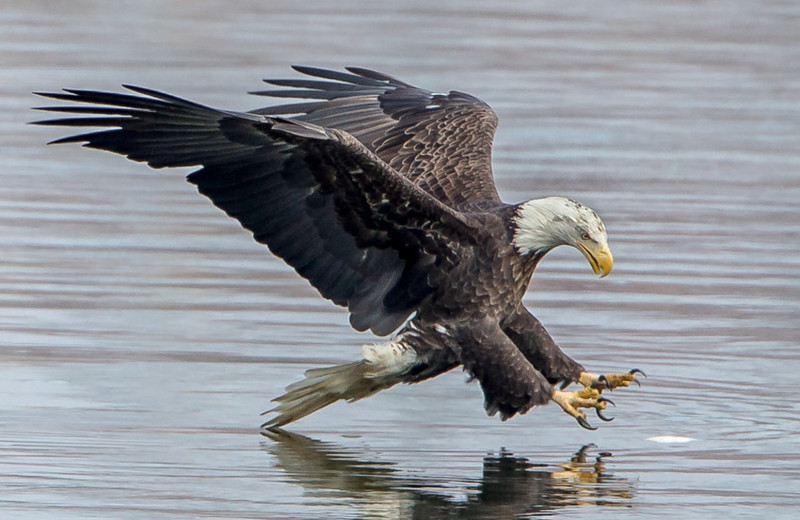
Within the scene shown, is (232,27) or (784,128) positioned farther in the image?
(232,27)

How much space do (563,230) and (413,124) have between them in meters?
1.49

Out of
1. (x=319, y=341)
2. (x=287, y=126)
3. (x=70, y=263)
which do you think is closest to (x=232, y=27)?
(x=70, y=263)

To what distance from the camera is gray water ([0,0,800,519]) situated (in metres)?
5.88

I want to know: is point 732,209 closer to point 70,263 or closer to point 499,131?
point 499,131

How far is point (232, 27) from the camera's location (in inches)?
716

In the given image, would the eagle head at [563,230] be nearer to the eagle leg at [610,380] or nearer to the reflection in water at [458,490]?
the eagle leg at [610,380]

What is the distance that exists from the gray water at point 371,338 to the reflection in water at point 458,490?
12 mm

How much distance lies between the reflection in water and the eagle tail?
257mm

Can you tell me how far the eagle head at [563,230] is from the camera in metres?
6.65

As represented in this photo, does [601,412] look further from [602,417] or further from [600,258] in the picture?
[600,258]

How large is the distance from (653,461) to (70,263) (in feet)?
11.5

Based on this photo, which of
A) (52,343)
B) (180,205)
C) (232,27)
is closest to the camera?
(52,343)

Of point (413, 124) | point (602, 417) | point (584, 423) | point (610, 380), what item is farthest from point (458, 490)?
point (413, 124)

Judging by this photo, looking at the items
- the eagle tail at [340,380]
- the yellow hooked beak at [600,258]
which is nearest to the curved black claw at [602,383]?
the yellow hooked beak at [600,258]
